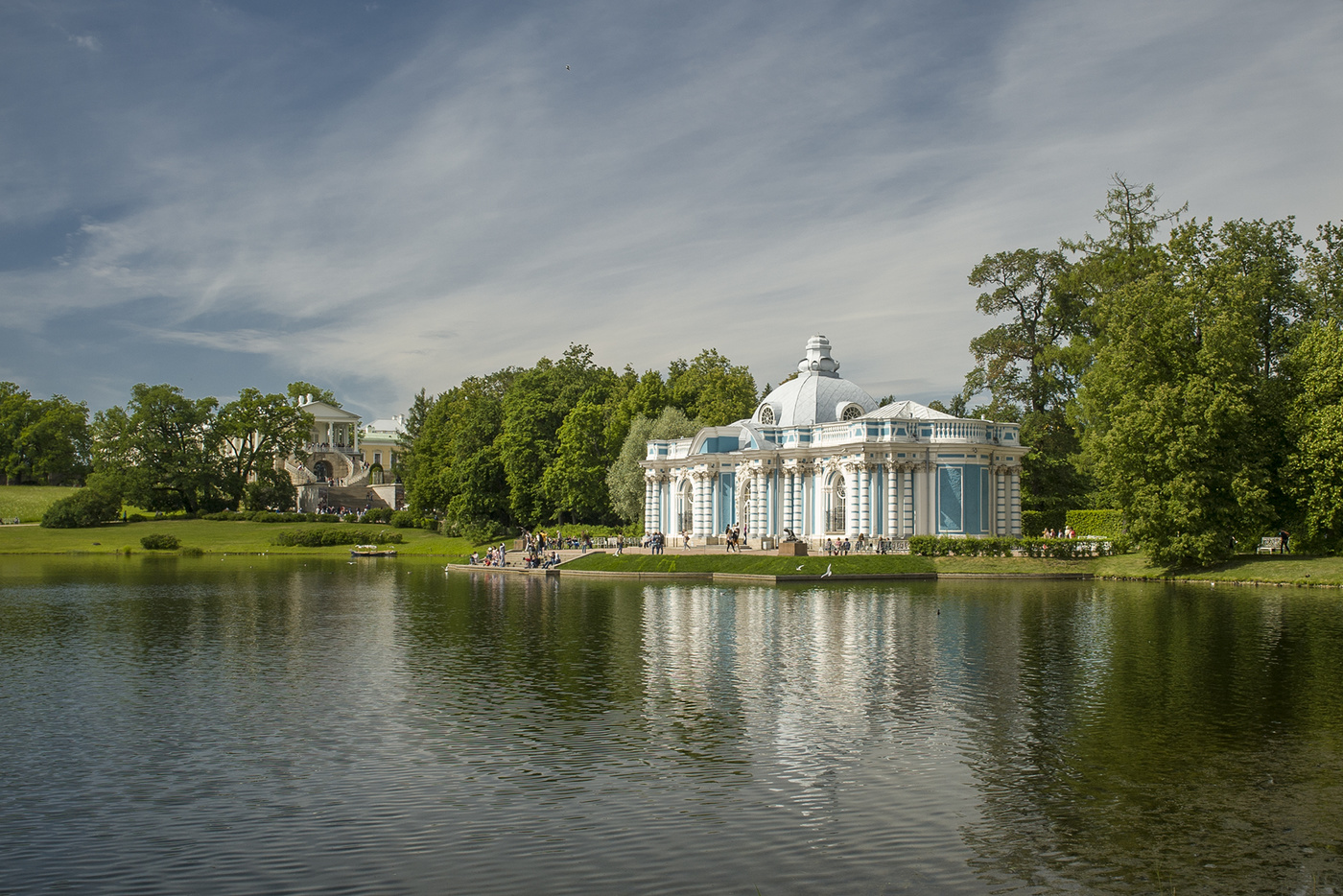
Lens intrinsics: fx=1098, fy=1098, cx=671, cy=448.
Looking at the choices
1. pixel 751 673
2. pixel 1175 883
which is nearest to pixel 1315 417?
pixel 751 673

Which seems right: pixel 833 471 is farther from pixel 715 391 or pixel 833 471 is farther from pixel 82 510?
→ pixel 82 510

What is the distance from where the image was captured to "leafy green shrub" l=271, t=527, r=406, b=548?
249 ft

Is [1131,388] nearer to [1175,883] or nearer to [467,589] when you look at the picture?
[467,589]

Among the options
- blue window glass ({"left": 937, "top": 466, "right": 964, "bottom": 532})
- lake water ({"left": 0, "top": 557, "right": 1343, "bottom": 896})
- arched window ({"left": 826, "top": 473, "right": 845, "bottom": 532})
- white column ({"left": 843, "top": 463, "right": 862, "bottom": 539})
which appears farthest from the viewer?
arched window ({"left": 826, "top": 473, "right": 845, "bottom": 532})

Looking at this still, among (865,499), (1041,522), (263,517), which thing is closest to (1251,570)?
(865,499)

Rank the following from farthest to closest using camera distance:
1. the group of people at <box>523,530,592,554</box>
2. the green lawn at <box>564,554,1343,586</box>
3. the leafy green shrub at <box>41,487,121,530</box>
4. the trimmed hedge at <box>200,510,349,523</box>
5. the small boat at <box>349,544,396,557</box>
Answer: the trimmed hedge at <box>200,510,349,523</box>
the leafy green shrub at <box>41,487,121,530</box>
the small boat at <box>349,544,396,557</box>
the group of people at <box>523,530,592,554</box>
the green lawn at <box>564,554,1343,586</box>

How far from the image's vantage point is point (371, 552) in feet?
226

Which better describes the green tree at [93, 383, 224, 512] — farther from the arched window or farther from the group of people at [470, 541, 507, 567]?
the arched window

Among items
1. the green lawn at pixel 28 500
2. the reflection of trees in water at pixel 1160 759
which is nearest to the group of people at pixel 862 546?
the reflection of trees in water at pixel 1160 759

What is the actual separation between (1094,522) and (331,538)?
50170 millimetres

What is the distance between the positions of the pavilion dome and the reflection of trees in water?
3520 cm

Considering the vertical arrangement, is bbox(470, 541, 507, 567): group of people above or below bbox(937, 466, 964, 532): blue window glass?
below

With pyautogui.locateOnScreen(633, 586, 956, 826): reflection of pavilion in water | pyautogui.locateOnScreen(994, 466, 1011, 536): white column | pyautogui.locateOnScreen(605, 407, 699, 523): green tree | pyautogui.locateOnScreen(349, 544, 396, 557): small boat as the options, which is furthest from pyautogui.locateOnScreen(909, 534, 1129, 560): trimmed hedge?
pyautogui.locateOnScreen(349, 544, 396, 557): small boat

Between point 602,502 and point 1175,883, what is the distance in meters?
62.7
